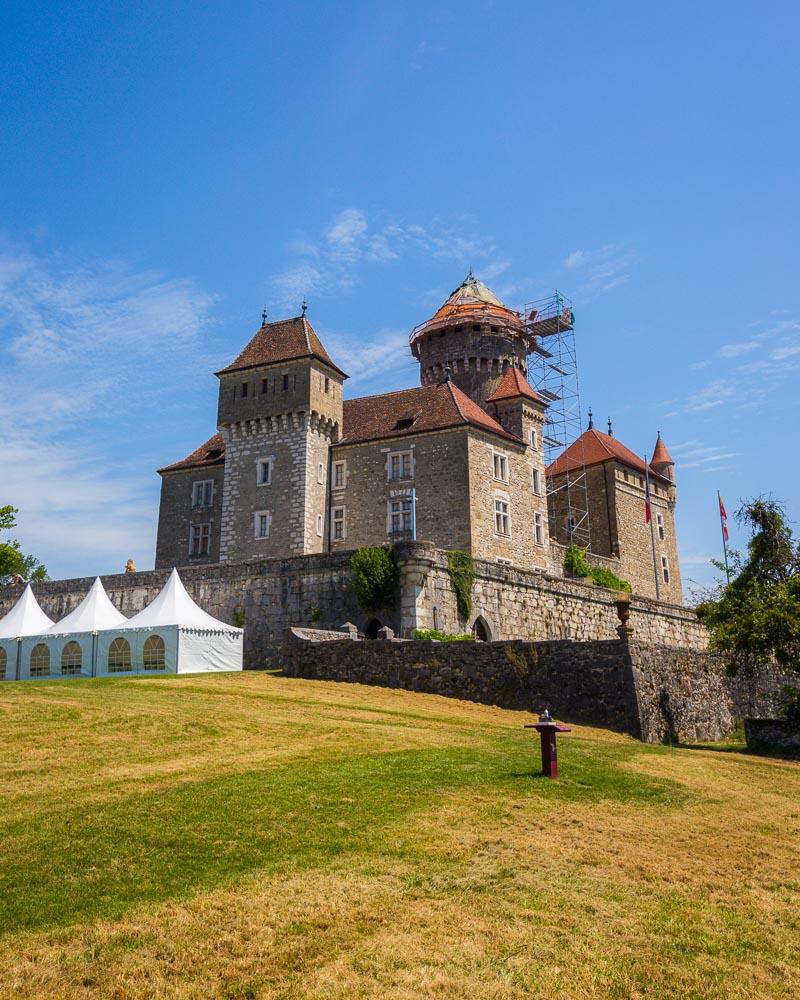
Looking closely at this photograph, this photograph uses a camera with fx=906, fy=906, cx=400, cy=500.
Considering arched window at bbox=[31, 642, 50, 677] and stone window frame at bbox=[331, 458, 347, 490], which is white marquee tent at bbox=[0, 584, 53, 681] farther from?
stone window frame at bbox=[331, 458, 347, 490]

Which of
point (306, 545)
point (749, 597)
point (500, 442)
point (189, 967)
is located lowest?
point (189, 967)

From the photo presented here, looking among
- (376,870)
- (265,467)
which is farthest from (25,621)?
(376,870)

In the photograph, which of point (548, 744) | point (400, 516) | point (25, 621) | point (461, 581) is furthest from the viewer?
point (400, 516)

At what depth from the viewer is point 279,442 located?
47438 millimetres

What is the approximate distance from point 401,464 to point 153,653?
19.0m

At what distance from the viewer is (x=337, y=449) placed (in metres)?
48.8

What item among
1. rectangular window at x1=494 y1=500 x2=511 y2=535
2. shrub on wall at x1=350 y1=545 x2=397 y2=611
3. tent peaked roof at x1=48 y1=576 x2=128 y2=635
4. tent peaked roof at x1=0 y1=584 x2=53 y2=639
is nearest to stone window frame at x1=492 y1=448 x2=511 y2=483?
rectangular window at x1=494 y1=500 x2=511 y2=535

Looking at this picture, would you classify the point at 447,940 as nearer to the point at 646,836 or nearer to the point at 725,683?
the point at 646,836

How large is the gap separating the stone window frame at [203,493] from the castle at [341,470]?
0.23 ft

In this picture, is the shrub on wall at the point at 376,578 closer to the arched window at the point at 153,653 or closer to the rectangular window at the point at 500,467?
the arched window at the point at 153,653

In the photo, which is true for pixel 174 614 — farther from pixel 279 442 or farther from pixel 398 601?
pixel 279 442

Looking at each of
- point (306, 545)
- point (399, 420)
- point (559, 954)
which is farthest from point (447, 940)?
point (399, 420)

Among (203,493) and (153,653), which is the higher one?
(203,493)

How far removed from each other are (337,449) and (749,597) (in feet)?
89.8
